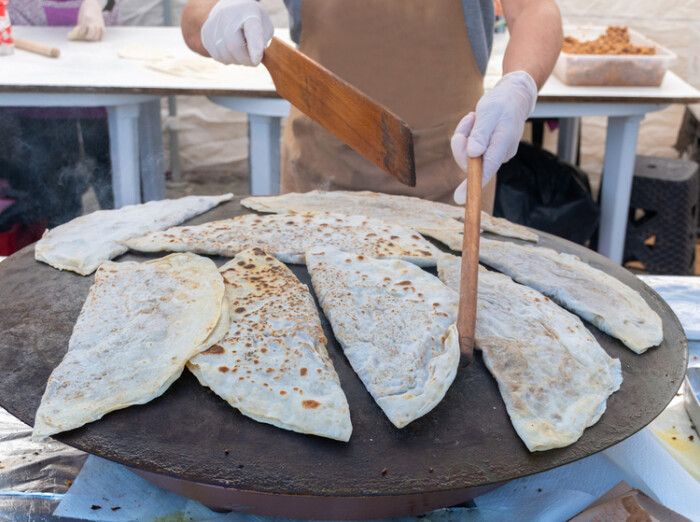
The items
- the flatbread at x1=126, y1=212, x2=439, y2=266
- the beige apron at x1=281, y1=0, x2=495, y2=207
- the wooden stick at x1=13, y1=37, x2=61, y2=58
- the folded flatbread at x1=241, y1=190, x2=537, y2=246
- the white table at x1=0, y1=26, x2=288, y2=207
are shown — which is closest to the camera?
the flatbread at x1=126, y1=212, x2=439, y2=266

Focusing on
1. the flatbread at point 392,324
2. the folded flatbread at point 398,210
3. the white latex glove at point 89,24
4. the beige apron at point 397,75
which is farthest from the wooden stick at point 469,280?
the white latex glove at point 89,24

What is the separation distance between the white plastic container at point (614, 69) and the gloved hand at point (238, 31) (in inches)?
87.5

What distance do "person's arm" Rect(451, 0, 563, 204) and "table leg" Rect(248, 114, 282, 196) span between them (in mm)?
1772

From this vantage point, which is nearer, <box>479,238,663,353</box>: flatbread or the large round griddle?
the large round griddle

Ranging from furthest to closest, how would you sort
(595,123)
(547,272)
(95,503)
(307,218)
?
(595,123), (307,218), (547,272), (95,503)

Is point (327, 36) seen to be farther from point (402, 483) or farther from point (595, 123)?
point (595, 123)

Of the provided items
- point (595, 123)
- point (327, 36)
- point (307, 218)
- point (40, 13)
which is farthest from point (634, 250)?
point (40, 13)

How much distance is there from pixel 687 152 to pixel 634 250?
1484 mm

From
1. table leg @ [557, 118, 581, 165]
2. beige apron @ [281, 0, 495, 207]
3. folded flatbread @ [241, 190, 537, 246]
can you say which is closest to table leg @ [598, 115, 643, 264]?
table leg @ [557, 118, 581, 165]

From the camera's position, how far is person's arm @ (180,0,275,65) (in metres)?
1.98

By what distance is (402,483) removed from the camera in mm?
1050

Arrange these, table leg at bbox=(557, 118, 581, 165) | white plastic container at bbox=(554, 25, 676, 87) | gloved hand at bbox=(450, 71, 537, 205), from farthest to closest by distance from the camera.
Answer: table leg at bbox=(557, 118, 581, 165) → white plastic container at bbox=(554, 25, 676, 87) → gloved hand at bbox=(450, 71, 537, 205)

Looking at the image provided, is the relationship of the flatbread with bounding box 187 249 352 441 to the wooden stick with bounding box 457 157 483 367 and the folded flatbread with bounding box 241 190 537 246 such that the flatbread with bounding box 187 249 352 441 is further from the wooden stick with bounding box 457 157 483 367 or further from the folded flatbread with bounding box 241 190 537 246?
the folded flatbread with bounding box 241 190 537 246

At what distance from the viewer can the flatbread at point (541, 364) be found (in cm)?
118
